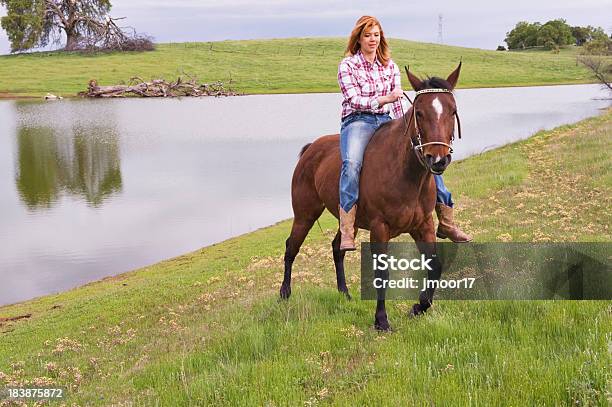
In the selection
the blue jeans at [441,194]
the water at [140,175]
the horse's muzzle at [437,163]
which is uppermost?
the horse's muzzle at [437,163]

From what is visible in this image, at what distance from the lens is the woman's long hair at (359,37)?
22.1ft

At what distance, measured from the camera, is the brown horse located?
546 cm

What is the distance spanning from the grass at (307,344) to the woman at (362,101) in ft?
4.06

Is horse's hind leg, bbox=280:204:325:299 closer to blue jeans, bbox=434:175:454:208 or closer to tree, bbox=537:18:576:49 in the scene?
blue jeans, bbox=434:175:454:208

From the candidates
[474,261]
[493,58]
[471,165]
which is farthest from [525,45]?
[474,261]

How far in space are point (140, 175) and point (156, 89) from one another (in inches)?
1796

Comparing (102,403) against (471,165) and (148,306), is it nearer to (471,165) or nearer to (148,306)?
(148,306)

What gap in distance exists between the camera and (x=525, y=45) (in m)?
150

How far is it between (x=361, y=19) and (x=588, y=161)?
14.8m

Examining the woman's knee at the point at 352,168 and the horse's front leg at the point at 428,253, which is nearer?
the horse's front leg at the point at 428,253

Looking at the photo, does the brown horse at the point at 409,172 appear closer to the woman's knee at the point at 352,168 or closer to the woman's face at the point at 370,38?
the woman's knee at the point at 352,168

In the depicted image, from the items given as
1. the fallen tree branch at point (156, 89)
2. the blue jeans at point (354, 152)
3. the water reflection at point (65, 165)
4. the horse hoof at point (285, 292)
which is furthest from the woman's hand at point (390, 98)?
the fallen tree branch at point (156, 89)

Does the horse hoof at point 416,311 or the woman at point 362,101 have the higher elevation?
the woman at point 362,101

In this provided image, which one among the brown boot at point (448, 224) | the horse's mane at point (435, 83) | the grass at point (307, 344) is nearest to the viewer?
the grass at point (307, 344)
